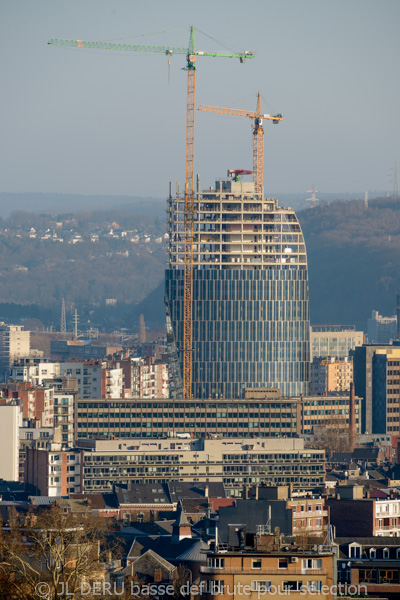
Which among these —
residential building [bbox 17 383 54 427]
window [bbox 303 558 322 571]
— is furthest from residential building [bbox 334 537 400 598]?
residential building [bbox 17 383 54 427]

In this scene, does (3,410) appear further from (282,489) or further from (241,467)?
(282,489)

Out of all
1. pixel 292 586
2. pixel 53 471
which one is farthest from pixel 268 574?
pixel 53 471

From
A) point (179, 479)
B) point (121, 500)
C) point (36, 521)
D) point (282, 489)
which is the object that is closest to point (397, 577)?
point (36, 521)

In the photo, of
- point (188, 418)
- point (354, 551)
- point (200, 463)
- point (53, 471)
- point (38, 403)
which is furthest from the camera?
point (188, 418)

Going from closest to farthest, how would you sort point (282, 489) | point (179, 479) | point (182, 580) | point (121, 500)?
point (182, 580) < point (282, 489) < point (121, 500) < point (179, 479)

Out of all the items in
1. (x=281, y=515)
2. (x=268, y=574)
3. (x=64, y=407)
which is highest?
(x=268, y=574)

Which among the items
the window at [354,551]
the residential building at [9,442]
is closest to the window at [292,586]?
the window at [354,551]

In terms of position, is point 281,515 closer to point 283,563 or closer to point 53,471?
point 283,563
